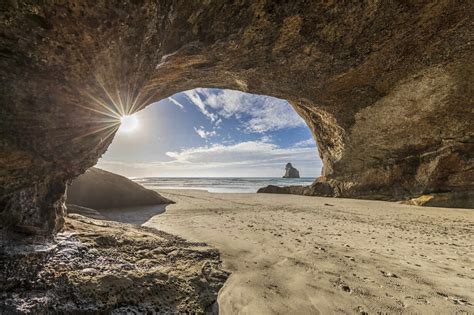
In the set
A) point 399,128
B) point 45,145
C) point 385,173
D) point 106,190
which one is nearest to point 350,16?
point 399,128

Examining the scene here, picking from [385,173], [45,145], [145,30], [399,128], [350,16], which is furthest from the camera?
[385,173]

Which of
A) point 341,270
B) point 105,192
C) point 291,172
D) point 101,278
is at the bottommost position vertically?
point 341,270

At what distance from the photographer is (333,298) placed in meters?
2.24

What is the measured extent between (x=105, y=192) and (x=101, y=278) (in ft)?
24.1

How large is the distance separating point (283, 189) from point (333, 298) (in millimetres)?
15938

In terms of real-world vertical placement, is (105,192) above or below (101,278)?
above

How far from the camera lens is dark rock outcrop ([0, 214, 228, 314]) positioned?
5.72 ft

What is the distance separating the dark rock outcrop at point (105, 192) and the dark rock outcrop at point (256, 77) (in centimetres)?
318

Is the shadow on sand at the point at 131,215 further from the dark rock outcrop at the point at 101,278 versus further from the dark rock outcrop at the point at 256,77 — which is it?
the dark rock outcrop at the point at 101,278

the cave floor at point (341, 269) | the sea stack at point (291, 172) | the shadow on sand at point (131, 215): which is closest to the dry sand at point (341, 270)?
the cave floor at point (341, 269)

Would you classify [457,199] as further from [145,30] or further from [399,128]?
[145,30]

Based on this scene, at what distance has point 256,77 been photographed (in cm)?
905

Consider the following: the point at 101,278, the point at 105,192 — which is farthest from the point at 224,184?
the point at 101,278

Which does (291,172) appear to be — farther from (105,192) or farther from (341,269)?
(341,269)
